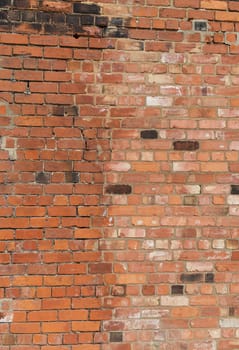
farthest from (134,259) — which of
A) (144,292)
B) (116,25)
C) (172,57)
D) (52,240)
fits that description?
(116,25)

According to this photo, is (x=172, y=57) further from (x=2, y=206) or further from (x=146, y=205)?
(x=2, y=206)

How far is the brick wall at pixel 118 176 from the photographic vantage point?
9.19 ft

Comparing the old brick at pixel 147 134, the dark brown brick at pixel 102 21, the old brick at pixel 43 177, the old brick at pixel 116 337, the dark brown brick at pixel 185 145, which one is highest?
the dark brown brick at pixel 102 21

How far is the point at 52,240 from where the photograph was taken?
281cm

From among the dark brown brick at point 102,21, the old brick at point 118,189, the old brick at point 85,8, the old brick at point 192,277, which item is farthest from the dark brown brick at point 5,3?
the old brick at point 192,277

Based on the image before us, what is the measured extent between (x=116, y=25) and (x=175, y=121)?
2.49 feet

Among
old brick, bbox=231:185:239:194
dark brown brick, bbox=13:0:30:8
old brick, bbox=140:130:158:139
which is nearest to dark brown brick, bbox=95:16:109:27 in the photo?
dark brown brick, bbox=13:0:30:8

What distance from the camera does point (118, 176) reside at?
9.45 ft

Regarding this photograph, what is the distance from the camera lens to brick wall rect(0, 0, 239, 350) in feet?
9.19

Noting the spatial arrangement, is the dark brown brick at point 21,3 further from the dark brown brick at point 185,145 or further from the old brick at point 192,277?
the old brick at point 192,277

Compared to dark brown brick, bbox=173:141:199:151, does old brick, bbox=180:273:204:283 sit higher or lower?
lower

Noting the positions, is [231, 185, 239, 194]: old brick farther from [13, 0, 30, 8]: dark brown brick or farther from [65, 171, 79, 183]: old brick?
[13, 0, 30, 8]: dark brown brick

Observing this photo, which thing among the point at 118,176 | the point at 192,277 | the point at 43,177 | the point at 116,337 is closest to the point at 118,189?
the point at 118,176

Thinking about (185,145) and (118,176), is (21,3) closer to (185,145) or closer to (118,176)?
(118,176)
